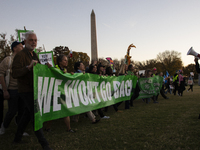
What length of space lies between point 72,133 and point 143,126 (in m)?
1.71

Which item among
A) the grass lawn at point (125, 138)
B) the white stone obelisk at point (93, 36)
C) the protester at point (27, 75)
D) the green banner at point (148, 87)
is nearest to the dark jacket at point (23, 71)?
the protester at point (27, 75)

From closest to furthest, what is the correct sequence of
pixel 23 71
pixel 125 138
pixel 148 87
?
pixel 23 71 < pixel 125 138 < pixel 148 87

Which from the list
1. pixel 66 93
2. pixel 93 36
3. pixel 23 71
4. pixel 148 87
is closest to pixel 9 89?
pixel 66 93

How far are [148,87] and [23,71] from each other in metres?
7.47

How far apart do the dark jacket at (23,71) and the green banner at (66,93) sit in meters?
0.11

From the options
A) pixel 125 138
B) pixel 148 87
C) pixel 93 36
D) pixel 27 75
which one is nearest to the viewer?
pixel 27 75

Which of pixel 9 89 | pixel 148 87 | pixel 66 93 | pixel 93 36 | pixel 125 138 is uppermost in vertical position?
pixel 93 36

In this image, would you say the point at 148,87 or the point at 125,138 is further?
the point at 148,87

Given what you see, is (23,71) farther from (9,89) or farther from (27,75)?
(9,89)

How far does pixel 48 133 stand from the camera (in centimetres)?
400

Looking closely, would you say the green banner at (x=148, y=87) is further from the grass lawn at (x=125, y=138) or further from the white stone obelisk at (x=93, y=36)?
the white stone obelisk at (x=93, y=36)

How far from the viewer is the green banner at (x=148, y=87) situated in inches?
347

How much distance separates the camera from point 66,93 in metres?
3.92

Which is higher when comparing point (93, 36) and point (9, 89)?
point (93, 36)
